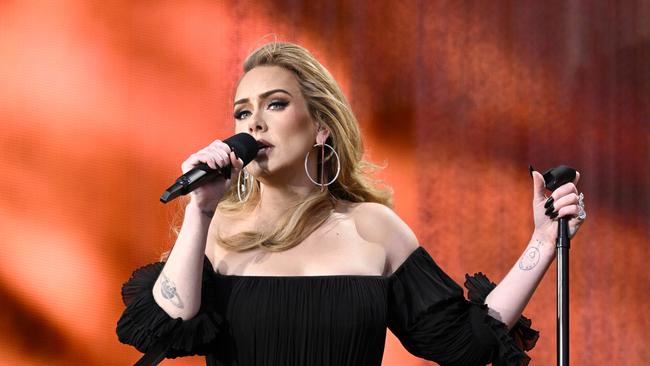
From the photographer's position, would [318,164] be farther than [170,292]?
Yes

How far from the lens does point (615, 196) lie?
2.93m

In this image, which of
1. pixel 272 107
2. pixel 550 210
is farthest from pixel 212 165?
pixel 550 210

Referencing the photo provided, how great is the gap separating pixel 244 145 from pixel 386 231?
42cm

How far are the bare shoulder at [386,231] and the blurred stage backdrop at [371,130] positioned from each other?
0.79 m

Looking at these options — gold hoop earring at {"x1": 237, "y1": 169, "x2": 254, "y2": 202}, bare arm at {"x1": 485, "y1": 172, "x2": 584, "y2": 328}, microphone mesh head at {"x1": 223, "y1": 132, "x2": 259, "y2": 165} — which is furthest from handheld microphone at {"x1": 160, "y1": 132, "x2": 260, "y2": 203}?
bare arm at {"x1": 485, "y1": 172, "x2": 584, "y2": 328}

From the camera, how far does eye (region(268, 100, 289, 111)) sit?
1.94 m

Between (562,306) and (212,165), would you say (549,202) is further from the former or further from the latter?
(212,165)

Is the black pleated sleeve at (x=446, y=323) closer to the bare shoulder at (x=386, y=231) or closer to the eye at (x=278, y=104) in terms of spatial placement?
the bare shoulder at (x=386, y=231)

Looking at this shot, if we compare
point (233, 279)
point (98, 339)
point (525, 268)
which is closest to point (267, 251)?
point (233, 279)

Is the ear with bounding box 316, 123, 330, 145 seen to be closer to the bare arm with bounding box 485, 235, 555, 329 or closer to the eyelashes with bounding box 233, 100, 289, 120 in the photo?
the eyelashes with bounding box 233, 100, 289, 120

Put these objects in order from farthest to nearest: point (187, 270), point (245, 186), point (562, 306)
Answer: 1. point (245, 186)
2. point (187, 270)
3. point (562, 306)

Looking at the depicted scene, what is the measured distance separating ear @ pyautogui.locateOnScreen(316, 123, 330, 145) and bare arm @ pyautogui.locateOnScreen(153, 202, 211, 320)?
355 mm

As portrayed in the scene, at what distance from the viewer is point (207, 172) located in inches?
63.4

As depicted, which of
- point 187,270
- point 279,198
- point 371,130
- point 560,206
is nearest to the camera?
point 560,206
